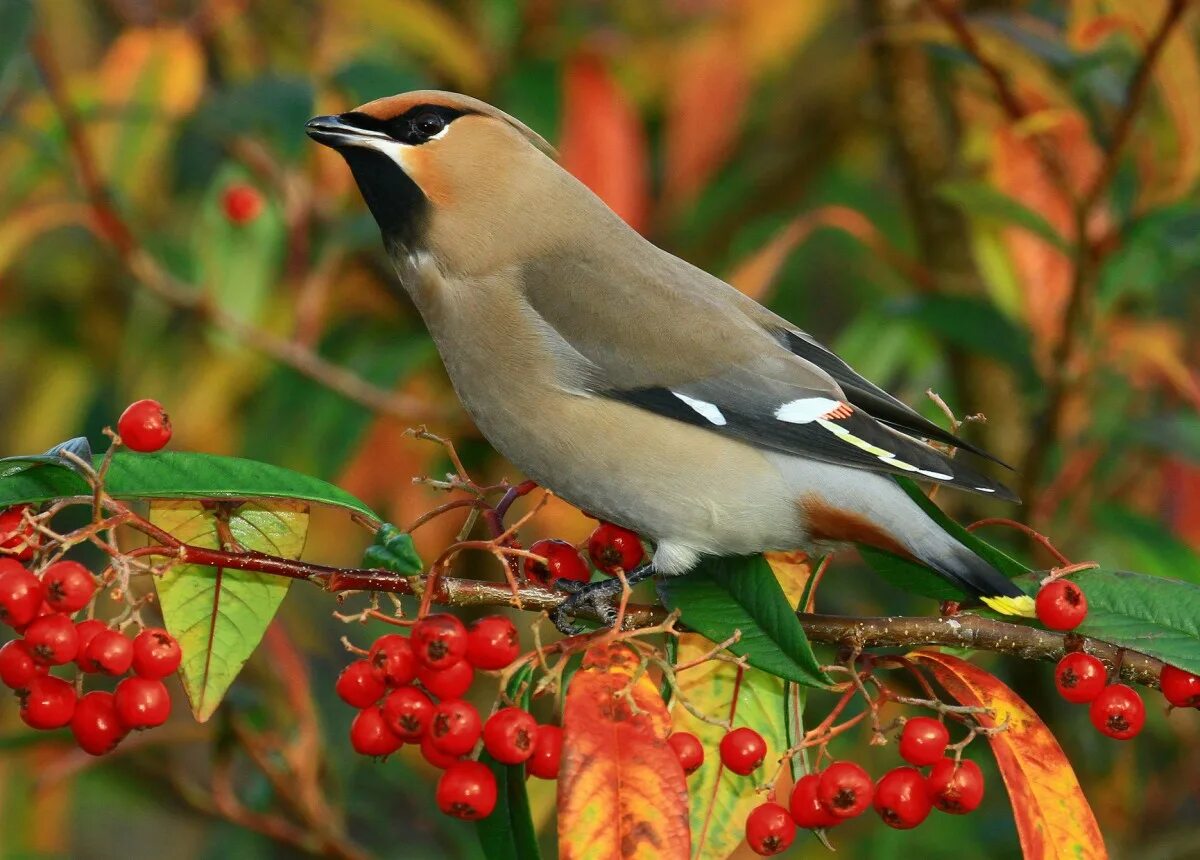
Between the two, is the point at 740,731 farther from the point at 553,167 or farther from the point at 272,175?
the point at 272,175

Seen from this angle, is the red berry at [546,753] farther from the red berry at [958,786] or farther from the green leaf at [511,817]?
the red berry at [958,786]

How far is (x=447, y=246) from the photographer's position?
2551 millimetres

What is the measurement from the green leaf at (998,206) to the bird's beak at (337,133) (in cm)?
97

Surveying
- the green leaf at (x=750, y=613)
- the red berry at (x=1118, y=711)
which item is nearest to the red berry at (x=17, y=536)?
the green leaf at (x=750, y=613)

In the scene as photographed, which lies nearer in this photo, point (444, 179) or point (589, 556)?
point (589, 556)

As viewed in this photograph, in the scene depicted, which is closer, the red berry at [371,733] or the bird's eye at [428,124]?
the red berry at [371,733]

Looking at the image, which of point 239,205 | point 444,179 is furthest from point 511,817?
point 239,205

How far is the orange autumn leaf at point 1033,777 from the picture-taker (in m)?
1.76

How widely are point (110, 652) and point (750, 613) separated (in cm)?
71

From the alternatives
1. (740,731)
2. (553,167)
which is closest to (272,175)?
(553,167)

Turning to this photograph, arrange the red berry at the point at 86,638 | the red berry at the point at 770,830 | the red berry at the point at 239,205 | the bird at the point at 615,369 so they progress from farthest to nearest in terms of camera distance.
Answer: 1. the red berry at the point at 239,205
2. the bird at the point at 615,369
3. the red berry at the point at 770,830
4. the red berry at the point at 86,638

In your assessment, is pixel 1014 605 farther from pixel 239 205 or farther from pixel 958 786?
pixel 239 205

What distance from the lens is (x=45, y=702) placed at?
1.79 metres

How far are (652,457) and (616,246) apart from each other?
0.38 meters
